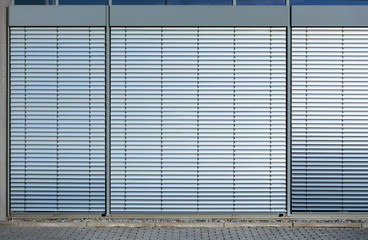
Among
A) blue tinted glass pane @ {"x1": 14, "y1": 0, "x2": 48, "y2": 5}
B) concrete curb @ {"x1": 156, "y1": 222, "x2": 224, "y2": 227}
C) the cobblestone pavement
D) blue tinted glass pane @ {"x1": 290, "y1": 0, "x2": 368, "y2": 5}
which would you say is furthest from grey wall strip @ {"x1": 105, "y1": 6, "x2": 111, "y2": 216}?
blue tinted glass pane @ {"x1": 290, "y1": 0, "x2": 368, "y2": 5}

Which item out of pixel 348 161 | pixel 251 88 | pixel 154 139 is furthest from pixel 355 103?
pixel 154 139

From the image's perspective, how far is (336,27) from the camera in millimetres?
11648

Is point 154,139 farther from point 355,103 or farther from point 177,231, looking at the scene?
point 355,103

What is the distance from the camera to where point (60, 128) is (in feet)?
38.1

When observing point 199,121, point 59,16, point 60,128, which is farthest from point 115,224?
point 59,16

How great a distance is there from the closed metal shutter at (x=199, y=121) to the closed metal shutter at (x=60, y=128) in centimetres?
40

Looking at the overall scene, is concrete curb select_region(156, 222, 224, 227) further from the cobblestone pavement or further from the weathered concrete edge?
the cobblestone pavement

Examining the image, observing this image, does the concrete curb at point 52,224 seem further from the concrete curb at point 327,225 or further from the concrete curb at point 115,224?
the concrete curb at point 327,225

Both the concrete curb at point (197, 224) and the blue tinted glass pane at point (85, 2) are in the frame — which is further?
the blue tinted glass pane at point (85, 2)

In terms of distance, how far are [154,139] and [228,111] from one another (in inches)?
67.9

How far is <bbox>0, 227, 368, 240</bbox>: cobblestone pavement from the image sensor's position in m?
10.1

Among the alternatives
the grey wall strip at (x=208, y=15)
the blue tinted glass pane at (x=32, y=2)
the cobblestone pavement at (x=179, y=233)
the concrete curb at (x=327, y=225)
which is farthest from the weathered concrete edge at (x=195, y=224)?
the blue tinted glass pane at (x=32, y=2)

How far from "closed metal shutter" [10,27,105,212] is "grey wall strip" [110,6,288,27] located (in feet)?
2.08

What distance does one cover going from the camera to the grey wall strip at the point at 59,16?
11531 millimetres
